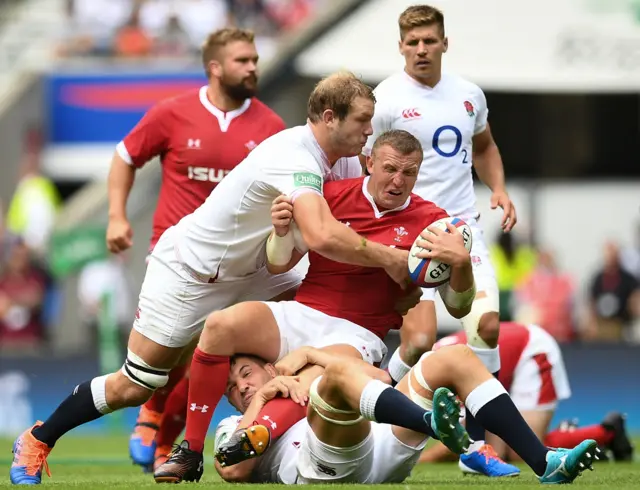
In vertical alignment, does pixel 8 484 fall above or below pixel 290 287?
below

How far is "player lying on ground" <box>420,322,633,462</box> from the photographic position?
30.9 feet

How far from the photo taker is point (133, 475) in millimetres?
8539

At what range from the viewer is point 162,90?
19422 mm

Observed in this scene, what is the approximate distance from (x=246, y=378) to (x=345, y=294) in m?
0.65

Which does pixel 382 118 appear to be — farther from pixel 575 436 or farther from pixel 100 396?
pixel 575 436

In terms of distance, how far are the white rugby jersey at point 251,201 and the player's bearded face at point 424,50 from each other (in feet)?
3.88

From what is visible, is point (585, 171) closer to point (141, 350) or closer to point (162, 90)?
point (162, 90)

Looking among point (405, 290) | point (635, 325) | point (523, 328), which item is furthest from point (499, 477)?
point (635, 325)

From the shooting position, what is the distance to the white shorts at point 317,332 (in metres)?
6.91

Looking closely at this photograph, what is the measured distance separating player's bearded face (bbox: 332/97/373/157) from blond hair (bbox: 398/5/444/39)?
60.9 inches

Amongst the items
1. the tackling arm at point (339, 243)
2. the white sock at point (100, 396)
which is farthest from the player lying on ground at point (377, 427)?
the white sock at point (100, 396)

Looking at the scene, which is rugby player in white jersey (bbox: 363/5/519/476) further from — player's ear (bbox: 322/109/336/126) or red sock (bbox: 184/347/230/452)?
red sock (bbox: 184/347/230/452)

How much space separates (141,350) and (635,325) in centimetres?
961

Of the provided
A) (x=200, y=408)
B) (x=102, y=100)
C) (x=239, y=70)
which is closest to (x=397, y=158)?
(x=200, y=408)
